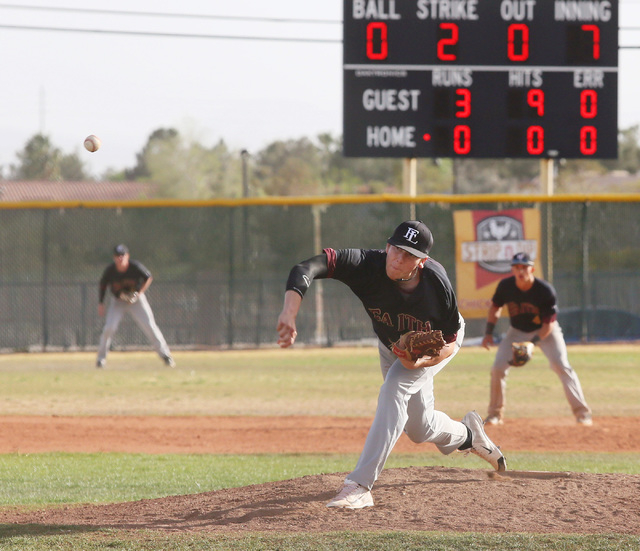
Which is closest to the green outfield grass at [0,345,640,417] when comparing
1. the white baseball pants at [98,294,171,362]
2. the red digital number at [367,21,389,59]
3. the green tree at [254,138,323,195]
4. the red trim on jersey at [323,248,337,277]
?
the white baseball pants at [98,294,171,362]

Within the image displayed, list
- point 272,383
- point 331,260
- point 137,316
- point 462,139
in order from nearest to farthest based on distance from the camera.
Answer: point 331,260 → point 272,383 → point 137,316 → point 462,139

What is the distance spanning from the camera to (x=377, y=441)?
203 inches

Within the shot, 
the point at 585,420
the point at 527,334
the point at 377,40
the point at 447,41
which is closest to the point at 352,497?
the point at 527,334

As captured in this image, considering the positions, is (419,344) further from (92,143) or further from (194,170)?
(194,170)

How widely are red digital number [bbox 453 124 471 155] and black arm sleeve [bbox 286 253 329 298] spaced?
38.4 feet

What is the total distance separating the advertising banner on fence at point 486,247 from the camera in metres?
17.5

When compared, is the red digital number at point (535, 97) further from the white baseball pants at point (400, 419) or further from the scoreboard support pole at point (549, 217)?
the white baseball pants at point (400, 419)

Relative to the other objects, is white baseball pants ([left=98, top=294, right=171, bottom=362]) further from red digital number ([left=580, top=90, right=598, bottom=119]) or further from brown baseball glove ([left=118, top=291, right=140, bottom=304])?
red digital number ([left=580, top=90, right=598, bottom=119])

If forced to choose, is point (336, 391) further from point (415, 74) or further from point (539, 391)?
point (415, 74)

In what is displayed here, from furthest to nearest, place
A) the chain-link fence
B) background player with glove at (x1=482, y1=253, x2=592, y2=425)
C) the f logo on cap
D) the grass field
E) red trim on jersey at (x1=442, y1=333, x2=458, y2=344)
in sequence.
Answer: the chain-link fence → background player with glove at (x1=482, y1=253, x2=592, y2=425) → red trim on jersey at (x1=442, y1=333, x2=458, y2=344) → the f logo on cap → the grass field

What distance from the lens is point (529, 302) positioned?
32.1 ft

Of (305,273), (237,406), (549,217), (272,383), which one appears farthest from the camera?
(549,217)

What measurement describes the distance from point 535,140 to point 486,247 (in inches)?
89.9

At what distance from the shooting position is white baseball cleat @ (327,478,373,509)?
514 cm
